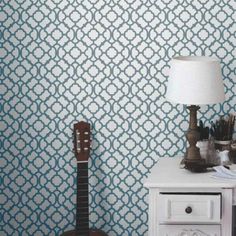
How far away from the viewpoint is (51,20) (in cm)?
318

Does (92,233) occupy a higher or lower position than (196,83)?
lower

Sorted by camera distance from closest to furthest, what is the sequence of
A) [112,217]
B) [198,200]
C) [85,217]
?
[198,200], [85,217], [112,217]

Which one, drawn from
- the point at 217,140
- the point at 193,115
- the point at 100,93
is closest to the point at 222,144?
the point at 217,140

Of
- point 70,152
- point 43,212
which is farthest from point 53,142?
point 43,212

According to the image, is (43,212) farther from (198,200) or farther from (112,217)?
(198,200)

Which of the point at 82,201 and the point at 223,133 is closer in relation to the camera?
the point at 223,133

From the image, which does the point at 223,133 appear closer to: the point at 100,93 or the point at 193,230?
the point at 193,230

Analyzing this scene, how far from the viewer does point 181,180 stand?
8.76 ft

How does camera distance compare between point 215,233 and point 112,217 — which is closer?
point 215,233

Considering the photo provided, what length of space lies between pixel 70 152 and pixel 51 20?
0.77m

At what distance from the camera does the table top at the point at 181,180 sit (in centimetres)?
263

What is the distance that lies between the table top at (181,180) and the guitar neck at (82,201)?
0.45 metres

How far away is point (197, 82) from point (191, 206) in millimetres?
599

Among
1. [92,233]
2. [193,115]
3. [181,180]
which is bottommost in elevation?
[92,233]
